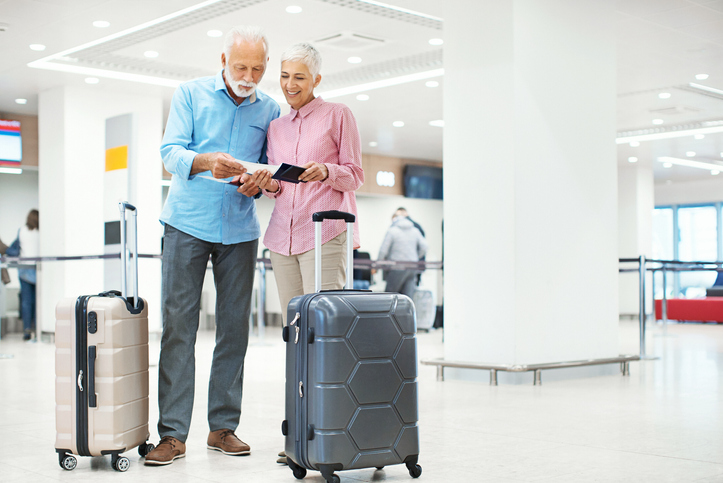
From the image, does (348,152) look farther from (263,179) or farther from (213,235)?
(213,235)

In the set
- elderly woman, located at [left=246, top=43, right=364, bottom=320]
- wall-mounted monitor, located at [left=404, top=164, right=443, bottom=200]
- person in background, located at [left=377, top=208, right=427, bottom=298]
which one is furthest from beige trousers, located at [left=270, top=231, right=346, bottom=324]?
wall-mounted monitor, located at [left=404, top=164, right=443, bottom=200]

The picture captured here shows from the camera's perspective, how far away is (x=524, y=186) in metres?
5.17

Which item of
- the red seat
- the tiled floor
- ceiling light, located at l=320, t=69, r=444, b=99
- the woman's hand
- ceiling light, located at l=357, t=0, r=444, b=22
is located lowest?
the red seat

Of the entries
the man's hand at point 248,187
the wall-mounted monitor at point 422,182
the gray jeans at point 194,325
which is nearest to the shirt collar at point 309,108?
the man's hand at point 248,187

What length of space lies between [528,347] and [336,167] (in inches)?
117

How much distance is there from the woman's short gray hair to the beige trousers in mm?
572

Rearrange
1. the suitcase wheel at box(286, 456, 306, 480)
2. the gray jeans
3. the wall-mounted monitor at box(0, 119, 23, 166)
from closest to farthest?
the suitcase wheel at box(286, 456, 306, 480), the gray jeans, the wall-mounted monitor at box(0, 119, 23, 166)

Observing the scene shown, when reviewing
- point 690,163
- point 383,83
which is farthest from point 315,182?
point 690,163

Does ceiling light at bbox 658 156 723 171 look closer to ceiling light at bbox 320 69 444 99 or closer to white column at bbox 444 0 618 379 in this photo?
ceiling light at bbox 320 69 444 99

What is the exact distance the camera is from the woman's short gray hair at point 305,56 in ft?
8.65

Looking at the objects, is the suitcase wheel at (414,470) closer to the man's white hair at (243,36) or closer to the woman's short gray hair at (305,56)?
the woman's short gray hair at (305,56)

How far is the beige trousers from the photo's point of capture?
8.85ft

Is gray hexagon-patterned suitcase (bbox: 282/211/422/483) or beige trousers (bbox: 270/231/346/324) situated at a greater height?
beige trousers (bbox: 270/231/346/324)

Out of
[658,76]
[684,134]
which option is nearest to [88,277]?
[658,76]
